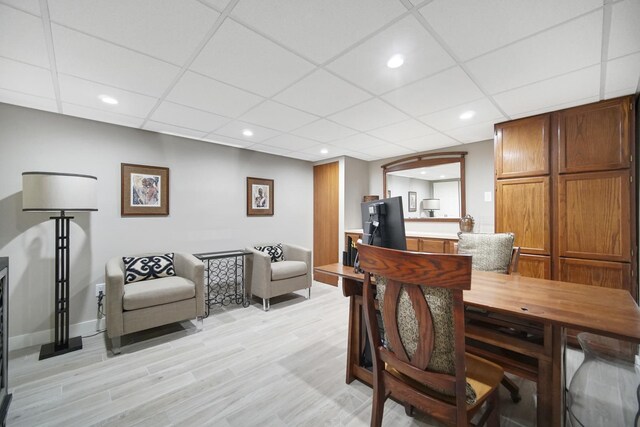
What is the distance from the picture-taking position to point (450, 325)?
1.05 metres

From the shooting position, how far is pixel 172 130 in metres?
3.36

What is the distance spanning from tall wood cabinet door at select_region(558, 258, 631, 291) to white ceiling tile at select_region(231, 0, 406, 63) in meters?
2.95

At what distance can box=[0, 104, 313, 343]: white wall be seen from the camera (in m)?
2.58

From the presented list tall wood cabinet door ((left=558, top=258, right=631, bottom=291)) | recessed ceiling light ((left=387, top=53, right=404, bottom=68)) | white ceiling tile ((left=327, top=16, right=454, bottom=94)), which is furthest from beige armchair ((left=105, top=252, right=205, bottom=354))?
tall wood cabinet door ((left=558, top=258, right=631, bottom=291))

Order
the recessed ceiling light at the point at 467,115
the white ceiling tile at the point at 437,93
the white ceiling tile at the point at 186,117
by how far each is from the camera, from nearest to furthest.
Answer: the white ceiling tile at the point at 437,93 → the white ceiling tile at the point at 186,117 → the recessed ceiling light at the point at 467,115

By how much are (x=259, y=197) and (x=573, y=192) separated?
13.3 ft

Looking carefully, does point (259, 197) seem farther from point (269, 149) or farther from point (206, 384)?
point (206, 384)

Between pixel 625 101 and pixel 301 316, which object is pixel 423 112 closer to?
pixel 625 101

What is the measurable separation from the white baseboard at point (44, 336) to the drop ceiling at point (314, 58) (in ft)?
7.46

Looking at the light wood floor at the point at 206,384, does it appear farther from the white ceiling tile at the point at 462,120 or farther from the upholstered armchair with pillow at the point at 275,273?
the white ceiling tile at the point at 462,120

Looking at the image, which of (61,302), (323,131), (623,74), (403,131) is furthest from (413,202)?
(61,302)

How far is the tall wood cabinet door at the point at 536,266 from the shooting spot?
111 inches

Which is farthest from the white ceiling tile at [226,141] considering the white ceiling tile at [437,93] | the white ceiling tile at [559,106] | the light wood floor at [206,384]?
the white ceiling tile at [559,106]

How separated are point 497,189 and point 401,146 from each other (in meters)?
1.49
